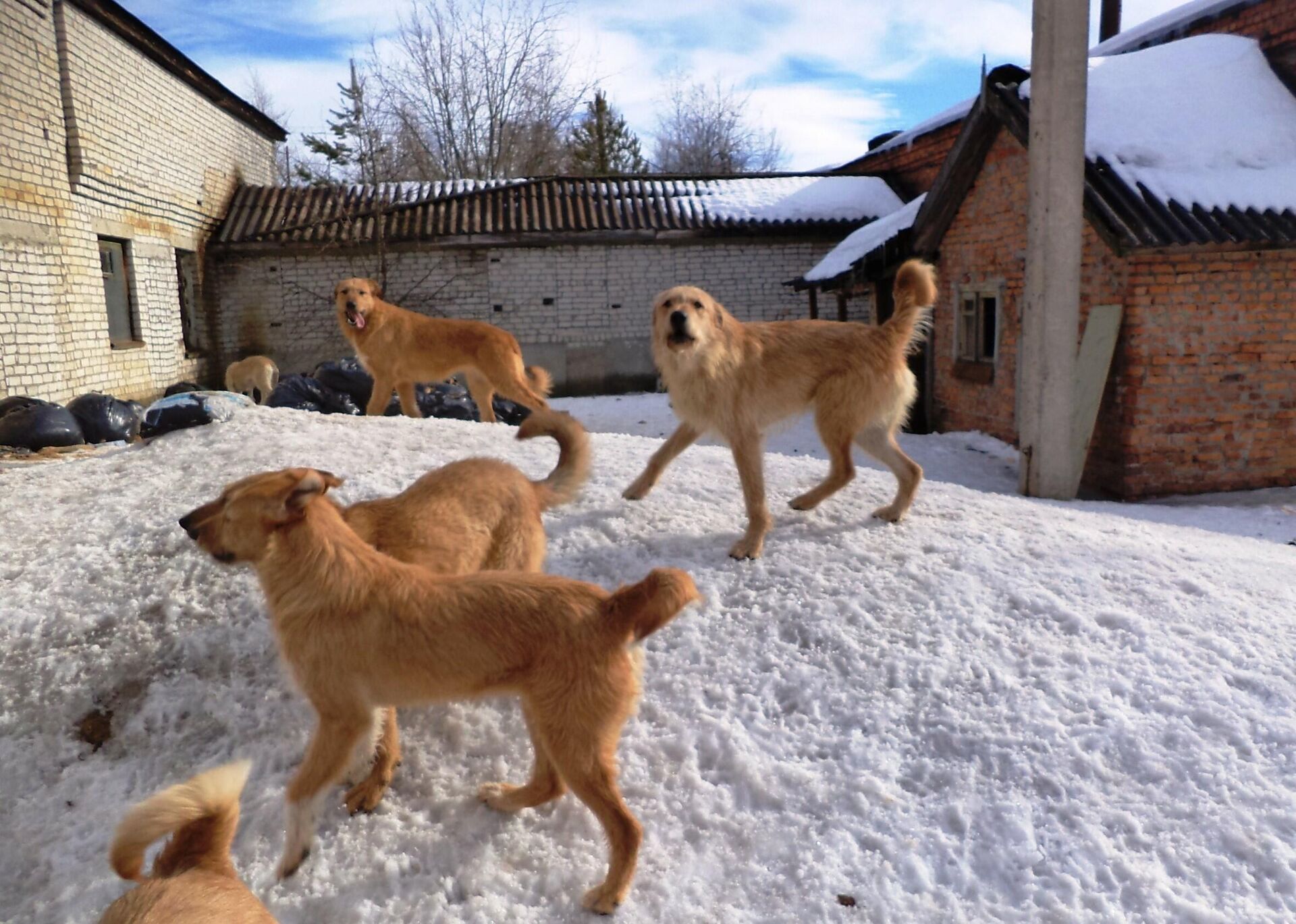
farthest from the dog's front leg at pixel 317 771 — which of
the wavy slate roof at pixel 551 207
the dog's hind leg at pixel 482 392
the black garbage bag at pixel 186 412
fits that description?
the wavy slate roof at pixel 551 207

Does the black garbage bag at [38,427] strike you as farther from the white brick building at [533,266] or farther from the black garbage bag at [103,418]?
the white brick building at [533,266]

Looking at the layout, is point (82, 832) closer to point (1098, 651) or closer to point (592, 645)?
point (592, 645)

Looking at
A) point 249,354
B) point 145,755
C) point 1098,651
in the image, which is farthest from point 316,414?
point 249,354

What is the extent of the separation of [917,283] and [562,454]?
8.42 ft

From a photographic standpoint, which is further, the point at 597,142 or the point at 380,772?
the point at 597,142

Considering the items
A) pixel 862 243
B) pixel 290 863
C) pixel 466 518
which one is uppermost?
pixel 862 243

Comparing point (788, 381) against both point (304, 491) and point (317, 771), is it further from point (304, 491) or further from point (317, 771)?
point (317, 771)

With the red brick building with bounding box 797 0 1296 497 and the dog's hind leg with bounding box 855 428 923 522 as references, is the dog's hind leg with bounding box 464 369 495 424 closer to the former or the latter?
the dog's hind leg with bounding box 855 428 923 522

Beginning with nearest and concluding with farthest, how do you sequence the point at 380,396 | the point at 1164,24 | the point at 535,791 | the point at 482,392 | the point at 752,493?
the point at 535,791
the point at 752,493
the point at 380,396
the point at 482,392
the point at 1164,24

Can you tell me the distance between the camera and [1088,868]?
261 cm

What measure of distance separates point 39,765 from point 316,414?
12.0 feet

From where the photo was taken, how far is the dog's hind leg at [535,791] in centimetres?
281

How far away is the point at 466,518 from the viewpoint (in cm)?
320

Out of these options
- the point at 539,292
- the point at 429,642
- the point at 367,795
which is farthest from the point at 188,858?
the point at 539,292
